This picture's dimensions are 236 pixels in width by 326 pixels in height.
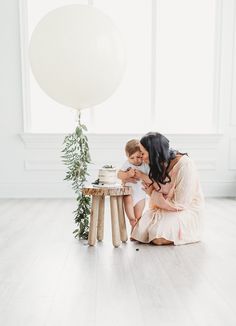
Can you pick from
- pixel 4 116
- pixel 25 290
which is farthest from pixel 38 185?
pixel 25 290

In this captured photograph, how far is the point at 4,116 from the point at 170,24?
2485 millimetres

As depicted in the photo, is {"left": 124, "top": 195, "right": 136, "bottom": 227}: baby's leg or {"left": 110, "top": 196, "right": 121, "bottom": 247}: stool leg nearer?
{"left": 110, "top": 196, "right": 121, "bottom": 247}: stool leg

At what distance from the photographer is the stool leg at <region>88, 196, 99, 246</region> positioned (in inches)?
114

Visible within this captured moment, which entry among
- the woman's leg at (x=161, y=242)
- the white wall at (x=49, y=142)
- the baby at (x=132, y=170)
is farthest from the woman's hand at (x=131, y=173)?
the white wall at (x=49, y=142)

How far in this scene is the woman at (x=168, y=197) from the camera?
2836mm

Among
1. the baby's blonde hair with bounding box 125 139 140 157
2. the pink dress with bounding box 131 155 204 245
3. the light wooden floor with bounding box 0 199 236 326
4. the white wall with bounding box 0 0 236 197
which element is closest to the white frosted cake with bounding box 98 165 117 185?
the baby's blonde hair with bounding box 125 139 140 157

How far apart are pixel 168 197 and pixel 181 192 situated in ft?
0.38

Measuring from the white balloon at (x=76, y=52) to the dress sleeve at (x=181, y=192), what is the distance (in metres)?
0.85

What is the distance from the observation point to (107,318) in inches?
69.5

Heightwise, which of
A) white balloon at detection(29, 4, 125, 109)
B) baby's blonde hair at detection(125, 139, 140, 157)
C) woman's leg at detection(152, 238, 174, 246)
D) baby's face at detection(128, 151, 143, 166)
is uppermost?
white balloon at detection(29, 4, 125, 109)

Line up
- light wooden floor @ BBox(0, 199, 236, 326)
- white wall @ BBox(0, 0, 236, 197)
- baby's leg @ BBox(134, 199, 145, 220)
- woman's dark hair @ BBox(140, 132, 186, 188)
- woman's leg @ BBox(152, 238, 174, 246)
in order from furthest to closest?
white wall @ BBox(0, 0, 236, 197) → baby's leg @ BBox(134, 199, 145, 220) → woman's leg @ BBox(152, 238, 174, 246) → woman's dark hair @ BBox(140, 132, 186, 188) → light wooden floor @ BBox(0, 199, 236, 326)

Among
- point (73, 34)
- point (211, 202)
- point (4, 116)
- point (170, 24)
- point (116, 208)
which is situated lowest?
point (211, 202)

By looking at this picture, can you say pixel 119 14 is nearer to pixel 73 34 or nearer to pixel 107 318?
pixel 73 34

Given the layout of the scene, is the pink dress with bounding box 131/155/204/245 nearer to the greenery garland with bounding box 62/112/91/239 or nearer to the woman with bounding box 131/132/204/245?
the woman with bounding box 131/132/204/245
